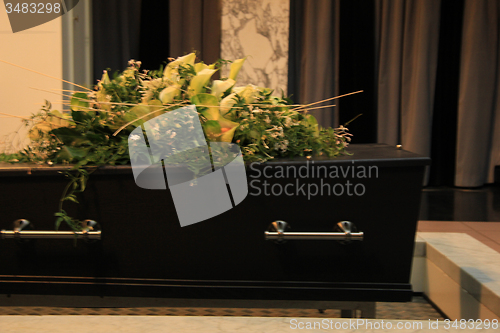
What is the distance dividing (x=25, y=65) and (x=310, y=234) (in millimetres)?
2649

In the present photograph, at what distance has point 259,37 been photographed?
4285 mm

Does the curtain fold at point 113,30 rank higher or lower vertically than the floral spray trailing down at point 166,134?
higher

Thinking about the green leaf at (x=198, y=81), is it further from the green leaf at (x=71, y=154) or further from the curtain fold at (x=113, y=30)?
the curtain fold at (x=113, y=30)

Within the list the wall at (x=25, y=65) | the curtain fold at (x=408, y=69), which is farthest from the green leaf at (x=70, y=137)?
the curtain fold at (x=408, y=69)

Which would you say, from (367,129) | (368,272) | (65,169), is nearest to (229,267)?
(368,272)

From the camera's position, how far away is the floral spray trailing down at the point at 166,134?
39.0 inches

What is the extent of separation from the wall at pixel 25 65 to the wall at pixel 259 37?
192cm

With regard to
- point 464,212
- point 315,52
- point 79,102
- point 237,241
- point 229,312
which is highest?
point 315,52

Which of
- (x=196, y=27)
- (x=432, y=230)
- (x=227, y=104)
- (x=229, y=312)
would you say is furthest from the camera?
(x=196, y=27)

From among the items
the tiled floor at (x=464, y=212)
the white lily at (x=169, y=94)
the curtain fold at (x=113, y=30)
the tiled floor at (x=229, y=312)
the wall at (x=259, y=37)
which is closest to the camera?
the white lily at (x=169, y=94)

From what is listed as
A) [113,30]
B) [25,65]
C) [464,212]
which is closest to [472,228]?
[464,212]

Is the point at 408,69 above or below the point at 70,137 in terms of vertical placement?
above

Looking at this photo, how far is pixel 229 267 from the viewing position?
99 cm

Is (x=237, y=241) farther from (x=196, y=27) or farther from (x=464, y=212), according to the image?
(x=196, y=27)
